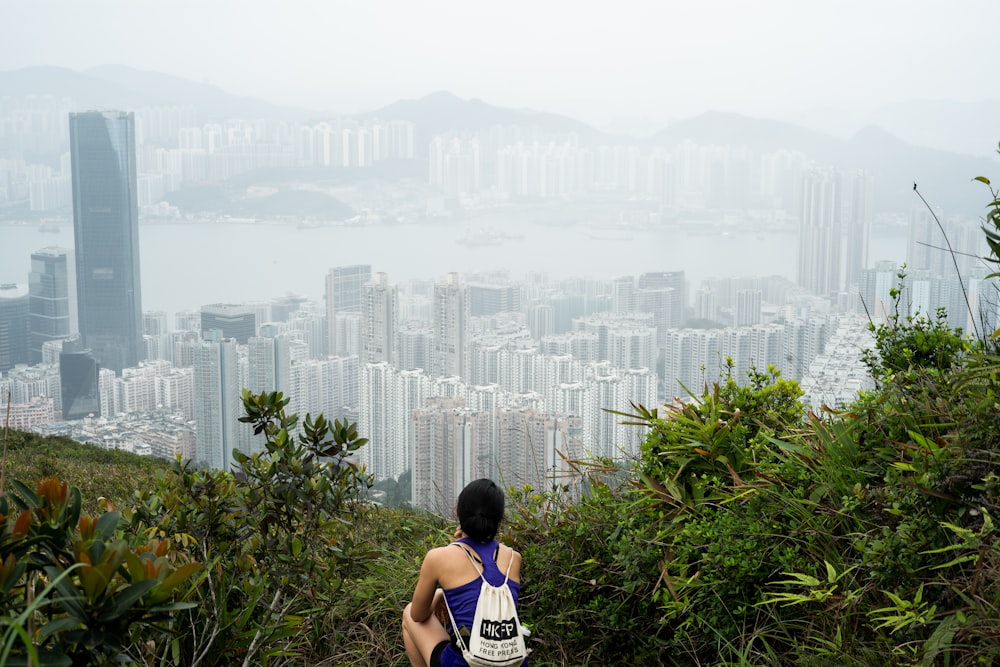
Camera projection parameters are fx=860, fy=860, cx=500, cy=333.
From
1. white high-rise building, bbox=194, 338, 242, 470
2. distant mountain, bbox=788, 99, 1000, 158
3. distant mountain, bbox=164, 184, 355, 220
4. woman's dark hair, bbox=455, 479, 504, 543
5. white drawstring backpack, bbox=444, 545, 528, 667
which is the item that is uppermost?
distant mountain, bbox=788, 99, 1000, 158

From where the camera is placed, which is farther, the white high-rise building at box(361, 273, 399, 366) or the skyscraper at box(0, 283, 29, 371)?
the skyscraper at box(0, 283, 29, 371)

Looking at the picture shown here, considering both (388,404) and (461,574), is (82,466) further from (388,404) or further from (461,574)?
(388,404)

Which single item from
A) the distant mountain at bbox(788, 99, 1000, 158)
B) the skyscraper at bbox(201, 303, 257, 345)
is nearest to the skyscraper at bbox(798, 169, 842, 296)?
the distant mountain at bbox(788, 99, 1000, 158)

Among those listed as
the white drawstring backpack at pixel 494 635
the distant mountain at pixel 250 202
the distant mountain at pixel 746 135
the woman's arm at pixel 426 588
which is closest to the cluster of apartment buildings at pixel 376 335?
the distant mountain at pixel 746 135

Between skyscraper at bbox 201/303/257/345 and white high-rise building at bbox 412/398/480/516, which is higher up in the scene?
skyscraper at bbox 201/303/257/345

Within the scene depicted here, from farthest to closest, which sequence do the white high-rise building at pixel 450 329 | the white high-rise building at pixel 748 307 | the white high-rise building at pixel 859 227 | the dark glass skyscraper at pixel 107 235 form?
the dark glass skyscraper at pixel 107 235 < the white high-rise building at pixel 748 307 < the white high-rise building at pixel 859 227 < the white high-rise building at pixel 450 329

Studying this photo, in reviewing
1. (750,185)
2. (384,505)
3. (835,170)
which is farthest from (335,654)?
(750,185)

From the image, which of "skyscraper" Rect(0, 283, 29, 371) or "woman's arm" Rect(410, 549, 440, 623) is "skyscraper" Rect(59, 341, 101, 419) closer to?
"skyscraper" Rect(0, 283, 29, 371)

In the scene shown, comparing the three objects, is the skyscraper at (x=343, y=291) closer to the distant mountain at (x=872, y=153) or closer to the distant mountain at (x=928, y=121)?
the distant mountain at (x=872, y=153)

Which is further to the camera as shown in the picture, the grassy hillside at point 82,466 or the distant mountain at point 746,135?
the distant mountain at point 746,135
